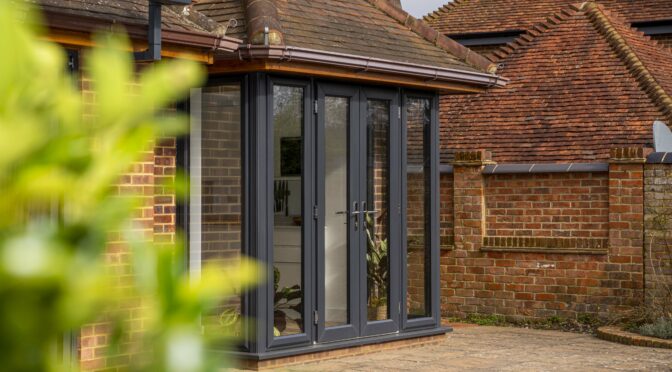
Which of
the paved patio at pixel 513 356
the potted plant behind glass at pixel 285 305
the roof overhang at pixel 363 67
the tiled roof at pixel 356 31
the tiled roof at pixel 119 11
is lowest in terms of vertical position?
the paved patio at pixel 513 356

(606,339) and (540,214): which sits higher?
(540,214)

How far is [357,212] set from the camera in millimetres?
10961

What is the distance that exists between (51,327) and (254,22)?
30.2ft

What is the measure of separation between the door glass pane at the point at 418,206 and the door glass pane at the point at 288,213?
161 cm

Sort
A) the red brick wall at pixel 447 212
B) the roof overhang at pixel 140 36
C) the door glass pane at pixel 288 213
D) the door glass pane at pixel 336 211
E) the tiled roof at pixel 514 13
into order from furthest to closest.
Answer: the tiled roof at pixel 514 13 < the red brick wall at pixel 447 212 < the door glass pane at pixel 336 211 < the door glass pane at pixel 288 213 < the roof overhang at pixel 140 36

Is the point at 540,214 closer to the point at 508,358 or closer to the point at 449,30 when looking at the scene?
the point at 508,358

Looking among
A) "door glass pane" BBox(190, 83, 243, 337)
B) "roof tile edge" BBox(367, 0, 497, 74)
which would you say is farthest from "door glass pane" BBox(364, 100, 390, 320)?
"door glass pane" BBox(190, 83, 243, 337)

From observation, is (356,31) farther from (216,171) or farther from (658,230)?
(658,230)

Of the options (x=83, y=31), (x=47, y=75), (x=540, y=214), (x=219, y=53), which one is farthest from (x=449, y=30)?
(x=47, y=75)

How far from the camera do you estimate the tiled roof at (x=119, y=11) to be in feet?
25.3

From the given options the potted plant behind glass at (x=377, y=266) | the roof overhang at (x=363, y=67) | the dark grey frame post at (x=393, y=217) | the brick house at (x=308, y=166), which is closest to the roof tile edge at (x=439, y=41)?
the roof overhang at (x=363, y=67)

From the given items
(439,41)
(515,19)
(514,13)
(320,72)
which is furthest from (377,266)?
(514,13)

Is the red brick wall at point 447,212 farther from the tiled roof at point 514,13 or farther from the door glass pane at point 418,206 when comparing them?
the tiled roof at point 514,13

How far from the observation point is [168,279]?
646 millimetres
